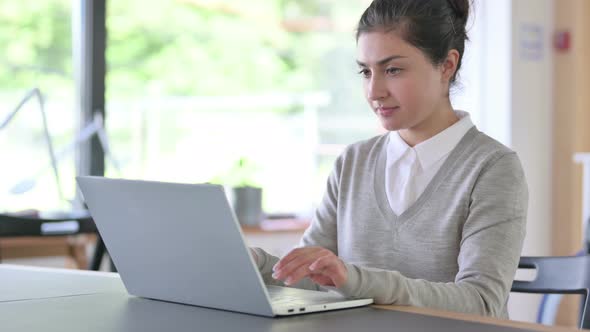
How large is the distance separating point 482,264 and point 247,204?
234 centimetres

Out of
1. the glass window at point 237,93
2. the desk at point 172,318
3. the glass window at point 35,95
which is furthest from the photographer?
the glass window at point 237,93

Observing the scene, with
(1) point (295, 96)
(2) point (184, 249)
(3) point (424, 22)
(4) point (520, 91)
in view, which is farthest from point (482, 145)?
(1) point (295, 96)

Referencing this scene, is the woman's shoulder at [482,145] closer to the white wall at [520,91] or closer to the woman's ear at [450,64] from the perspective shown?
the woman's ear at [450,64]

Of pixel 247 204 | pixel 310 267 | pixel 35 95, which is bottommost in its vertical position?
pixel 247 204

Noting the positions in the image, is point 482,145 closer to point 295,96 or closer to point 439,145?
point 439,145

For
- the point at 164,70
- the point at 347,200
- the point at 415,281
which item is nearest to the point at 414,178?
the point at 347,200

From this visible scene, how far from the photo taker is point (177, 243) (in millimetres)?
1229

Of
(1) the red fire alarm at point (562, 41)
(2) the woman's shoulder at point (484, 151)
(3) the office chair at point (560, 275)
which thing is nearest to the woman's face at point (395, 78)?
(2) the woman's shoulder at point (484, 151)

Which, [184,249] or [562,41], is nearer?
[184,249]

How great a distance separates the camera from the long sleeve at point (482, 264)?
1.27 metres

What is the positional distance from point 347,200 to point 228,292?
0.67 meters

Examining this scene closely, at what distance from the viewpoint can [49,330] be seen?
1077 millimetres

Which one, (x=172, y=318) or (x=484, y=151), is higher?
(x=484, y=151)

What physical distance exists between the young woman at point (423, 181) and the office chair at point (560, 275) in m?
0.09
